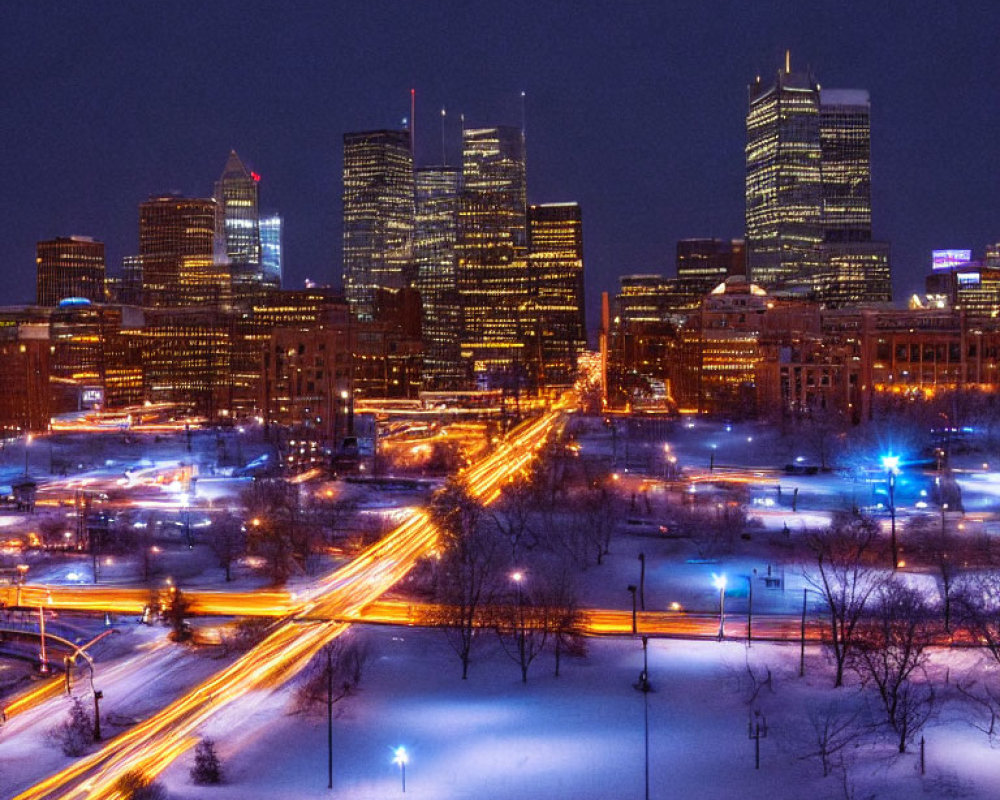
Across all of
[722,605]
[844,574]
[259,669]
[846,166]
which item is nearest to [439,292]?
[846,166]

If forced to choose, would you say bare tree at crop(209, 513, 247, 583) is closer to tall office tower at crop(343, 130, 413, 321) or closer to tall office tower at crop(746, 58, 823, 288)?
tall office tower at crop(746, 58, 823, 288)

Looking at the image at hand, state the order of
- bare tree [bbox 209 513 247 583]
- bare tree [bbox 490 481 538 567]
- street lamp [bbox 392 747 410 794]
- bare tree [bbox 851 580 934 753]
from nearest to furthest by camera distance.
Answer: street lamp [bbox 392 747 410 794] < bare tree [bbox 851 580 934 753] < bare tree [bbox 209 513 247 583] < bare tree [bbox 490 481 538 567]

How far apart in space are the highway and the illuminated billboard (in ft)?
430

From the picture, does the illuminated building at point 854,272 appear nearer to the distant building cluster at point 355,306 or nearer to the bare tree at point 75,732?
the distant building cluster at point 355,306

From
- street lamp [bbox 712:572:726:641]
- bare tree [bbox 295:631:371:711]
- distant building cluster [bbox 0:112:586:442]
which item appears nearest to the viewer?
bare tree [bbox 295:631:371:711]

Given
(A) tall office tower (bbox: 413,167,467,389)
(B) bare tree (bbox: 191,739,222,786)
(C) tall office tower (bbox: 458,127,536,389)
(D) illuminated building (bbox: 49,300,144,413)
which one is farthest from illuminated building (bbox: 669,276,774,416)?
(B) bare tree (bbox: 191,739,222,786)

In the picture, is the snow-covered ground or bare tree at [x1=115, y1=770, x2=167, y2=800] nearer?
bare tree at [x1=115, y1=770, x2=167, y2=800]

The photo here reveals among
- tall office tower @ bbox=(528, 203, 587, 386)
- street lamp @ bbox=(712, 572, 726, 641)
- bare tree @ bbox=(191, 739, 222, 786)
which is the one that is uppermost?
tall office tower @ bbox=(528, 203, 587, 386)

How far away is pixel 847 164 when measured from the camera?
17788 centimetres

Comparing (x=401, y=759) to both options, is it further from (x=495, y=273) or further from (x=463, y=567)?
(x=495, y=273)

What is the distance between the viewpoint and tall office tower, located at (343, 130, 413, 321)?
19012 cm

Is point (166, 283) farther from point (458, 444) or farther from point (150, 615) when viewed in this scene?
point (150, 615)

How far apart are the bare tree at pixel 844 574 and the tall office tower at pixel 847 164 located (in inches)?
5850

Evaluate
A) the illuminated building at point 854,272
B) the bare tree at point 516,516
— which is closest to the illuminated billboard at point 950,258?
the illuminated building at point 854,272
